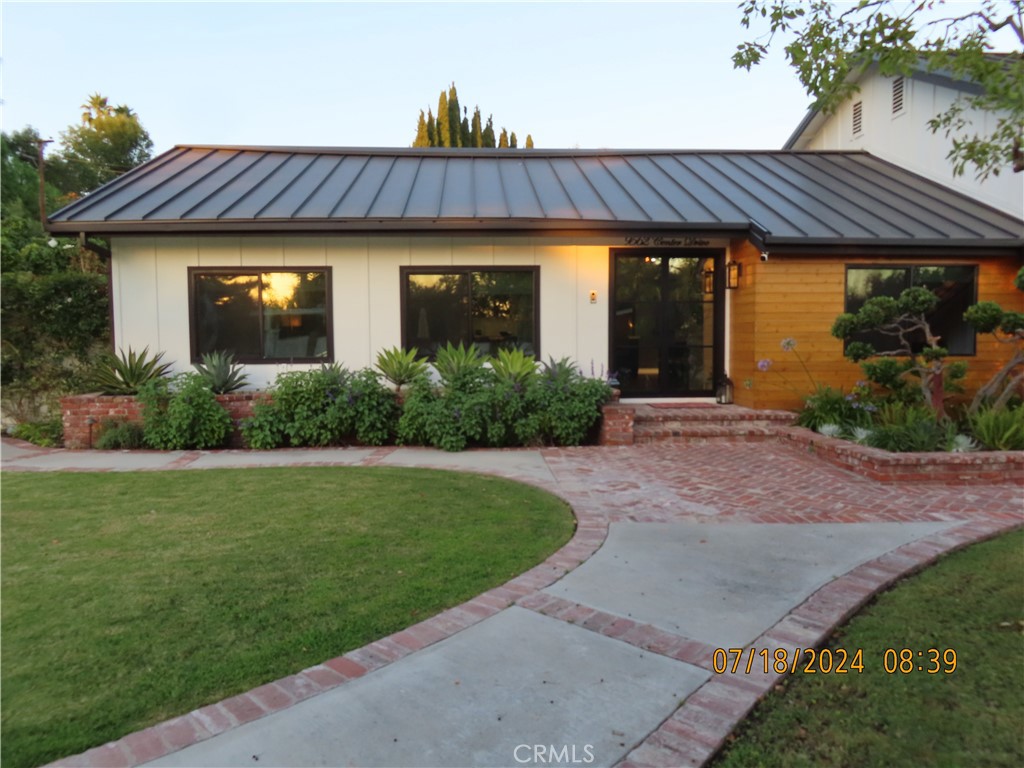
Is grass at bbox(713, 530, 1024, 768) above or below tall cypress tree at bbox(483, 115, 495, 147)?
below

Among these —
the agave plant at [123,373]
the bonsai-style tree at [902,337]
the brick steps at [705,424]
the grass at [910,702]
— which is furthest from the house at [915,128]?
the agave plant at [123,373]

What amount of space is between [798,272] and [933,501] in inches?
174

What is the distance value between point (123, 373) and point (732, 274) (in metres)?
9.20

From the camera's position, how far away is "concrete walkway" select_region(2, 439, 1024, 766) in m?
2.34

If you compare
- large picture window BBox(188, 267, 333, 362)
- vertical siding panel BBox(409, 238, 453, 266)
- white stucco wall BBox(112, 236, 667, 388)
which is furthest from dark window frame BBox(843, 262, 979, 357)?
large picture window BBox(188, 267, 333, 362)

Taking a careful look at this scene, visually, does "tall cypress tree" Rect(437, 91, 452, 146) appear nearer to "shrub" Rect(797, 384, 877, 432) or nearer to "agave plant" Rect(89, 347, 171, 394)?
"agave plant" Rect(89, 347, 171, 394)

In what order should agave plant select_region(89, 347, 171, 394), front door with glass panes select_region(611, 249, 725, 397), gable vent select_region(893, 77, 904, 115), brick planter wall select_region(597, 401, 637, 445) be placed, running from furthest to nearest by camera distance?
1. gable vent select_region(893, 77, 904, 115)
2. front door with glass panes select_region(611, 249, 725, 397)
3. agave plant select_region(89, 347, 171, 394)
4. brick planter wall select_region(597, 401, 637, 445)

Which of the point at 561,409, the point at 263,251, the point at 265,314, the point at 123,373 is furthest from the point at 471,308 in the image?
the point at 123,373

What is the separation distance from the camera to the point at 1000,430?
7098mm

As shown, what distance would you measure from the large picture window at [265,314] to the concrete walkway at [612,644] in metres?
5.36

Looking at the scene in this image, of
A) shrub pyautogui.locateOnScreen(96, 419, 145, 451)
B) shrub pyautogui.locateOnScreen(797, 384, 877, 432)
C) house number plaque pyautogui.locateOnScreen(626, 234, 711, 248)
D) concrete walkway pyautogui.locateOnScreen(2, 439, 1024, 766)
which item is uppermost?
house number plaque pyautogui.locateOnScreen(626, 234, 711, 248)

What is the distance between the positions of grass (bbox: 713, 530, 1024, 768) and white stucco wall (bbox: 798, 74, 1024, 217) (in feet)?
31.2
